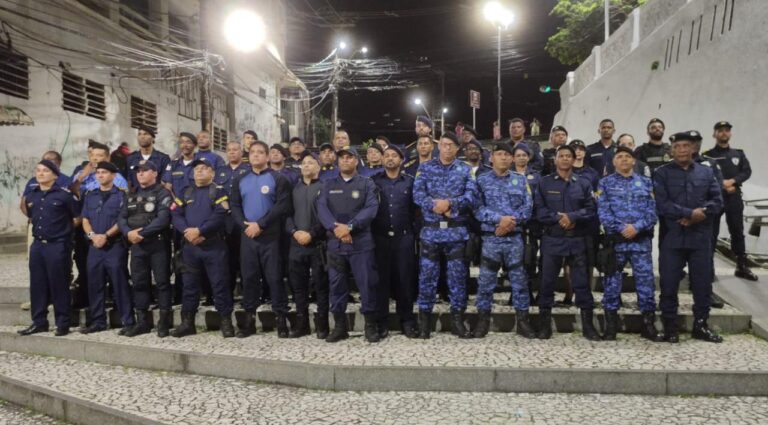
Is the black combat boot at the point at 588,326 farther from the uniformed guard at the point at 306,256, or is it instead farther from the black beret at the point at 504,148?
the uniformed guard at the point at 306,256

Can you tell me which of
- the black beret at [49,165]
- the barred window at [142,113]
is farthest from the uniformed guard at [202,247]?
the barred window at [142,113]

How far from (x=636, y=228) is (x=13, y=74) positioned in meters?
10.3

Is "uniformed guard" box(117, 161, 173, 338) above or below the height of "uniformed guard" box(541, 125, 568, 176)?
below

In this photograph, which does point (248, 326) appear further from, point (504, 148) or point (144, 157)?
point (504, 148)

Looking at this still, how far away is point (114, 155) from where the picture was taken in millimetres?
6906

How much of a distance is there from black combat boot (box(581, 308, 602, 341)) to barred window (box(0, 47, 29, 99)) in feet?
32.6

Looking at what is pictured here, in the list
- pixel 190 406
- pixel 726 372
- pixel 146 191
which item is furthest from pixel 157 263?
pixel 726 372

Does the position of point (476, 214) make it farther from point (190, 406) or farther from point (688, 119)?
point (688, 119)

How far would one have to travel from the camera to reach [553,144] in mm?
6844

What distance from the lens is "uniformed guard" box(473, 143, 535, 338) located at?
482cm

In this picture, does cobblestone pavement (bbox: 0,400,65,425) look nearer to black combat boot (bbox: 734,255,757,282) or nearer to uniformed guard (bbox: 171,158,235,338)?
uniformed guard (bbox: 171,158,235,338)

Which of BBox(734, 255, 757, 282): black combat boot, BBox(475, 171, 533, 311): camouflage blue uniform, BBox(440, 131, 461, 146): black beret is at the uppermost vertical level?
BBox(440, 131, 461, 146): black beret

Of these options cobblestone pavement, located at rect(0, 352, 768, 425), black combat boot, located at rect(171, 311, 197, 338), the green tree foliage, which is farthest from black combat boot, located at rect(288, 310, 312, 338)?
the green tree foliage

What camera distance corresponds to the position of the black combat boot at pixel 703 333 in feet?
15.1
